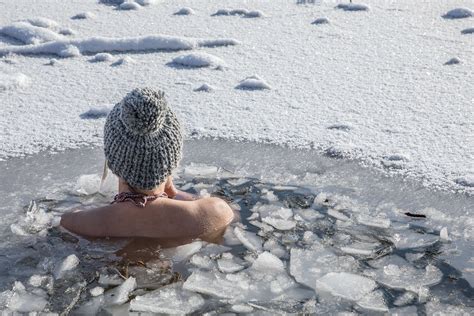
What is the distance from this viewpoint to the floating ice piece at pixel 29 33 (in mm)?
5770

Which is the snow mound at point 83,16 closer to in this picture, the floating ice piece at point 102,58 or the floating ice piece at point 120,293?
the floating ice piece at point 102,58

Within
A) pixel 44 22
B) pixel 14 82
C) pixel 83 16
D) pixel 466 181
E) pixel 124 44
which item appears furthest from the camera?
pixel 83 16

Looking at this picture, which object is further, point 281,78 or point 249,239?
point 281,78

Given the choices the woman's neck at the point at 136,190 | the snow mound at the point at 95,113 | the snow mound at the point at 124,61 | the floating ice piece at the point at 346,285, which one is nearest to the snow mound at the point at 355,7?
the snow mound at the point at 124,61

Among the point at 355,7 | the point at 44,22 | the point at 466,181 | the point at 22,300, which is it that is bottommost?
the point at 22,300

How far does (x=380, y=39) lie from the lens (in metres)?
5.88

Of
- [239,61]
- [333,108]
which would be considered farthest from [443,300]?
[239,61]

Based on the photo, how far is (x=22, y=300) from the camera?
9.05ft

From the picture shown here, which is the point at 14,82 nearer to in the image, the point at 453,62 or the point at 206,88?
the point at 206,88

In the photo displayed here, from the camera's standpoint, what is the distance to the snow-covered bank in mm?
4199

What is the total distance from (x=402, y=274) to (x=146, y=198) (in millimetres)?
1084

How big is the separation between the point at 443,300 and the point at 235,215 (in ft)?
3.35

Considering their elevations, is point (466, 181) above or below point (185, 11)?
below

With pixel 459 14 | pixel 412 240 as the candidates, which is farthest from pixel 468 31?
pixel 412 240
